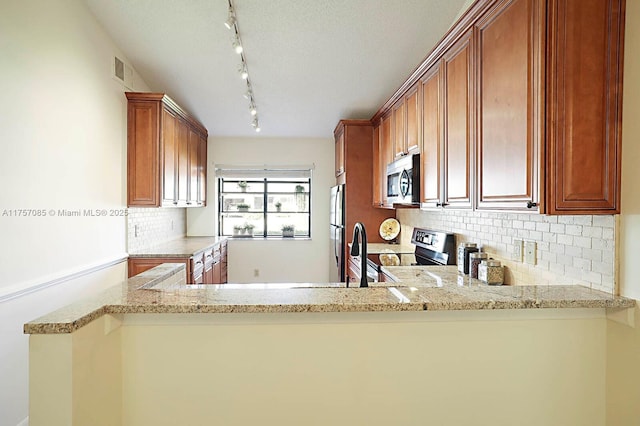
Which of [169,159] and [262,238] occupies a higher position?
[169,159]

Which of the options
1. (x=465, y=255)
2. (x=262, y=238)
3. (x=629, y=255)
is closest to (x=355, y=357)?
(x=629, y=255)

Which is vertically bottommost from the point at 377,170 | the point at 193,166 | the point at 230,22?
the point at 377,170

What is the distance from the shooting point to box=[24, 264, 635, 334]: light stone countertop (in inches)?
49.0

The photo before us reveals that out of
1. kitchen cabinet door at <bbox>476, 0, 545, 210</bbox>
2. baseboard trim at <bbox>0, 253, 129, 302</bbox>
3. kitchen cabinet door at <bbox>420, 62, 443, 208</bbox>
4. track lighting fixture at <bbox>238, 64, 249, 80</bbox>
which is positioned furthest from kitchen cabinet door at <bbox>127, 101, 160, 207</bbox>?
kitchen cabinet door at <bbox>476, 0, 545, 210</bbox>

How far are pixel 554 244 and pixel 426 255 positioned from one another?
1466 millimetres

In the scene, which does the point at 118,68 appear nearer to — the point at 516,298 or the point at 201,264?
the point at 201,264

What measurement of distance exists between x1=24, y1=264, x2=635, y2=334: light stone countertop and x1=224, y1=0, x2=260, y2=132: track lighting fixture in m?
2.16

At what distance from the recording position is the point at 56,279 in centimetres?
254

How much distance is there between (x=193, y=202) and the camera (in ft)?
15.6

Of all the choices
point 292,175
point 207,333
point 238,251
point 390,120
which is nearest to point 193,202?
point 238,251

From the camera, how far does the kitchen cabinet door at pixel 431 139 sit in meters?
2.40

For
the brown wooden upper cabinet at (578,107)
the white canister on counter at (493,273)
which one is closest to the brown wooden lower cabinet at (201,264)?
the white canister on counter at (493,273)

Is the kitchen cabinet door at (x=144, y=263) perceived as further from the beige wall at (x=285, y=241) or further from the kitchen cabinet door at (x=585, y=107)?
the kitchen cabinet door at (x=585, y=107)

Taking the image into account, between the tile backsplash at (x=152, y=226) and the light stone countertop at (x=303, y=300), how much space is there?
2383mm
